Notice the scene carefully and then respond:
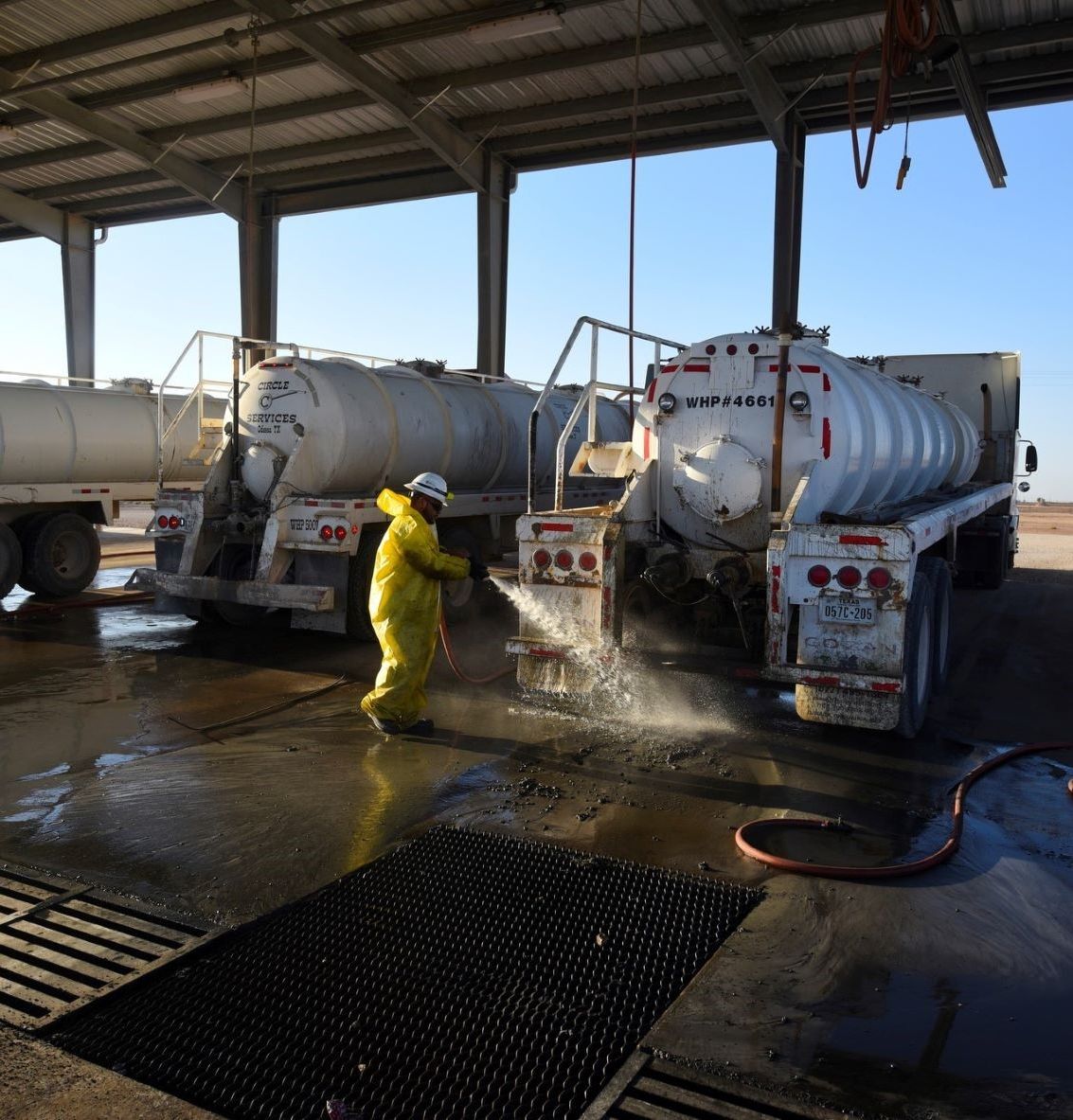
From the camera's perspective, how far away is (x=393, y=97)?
1722 cm

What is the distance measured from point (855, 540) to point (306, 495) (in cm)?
607

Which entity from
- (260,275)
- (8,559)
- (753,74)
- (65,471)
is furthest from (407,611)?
(260,275)

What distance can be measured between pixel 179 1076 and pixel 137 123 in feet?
68.5

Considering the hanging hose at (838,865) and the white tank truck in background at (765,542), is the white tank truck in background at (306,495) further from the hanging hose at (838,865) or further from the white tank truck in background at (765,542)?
the hanging hose at (838,865)

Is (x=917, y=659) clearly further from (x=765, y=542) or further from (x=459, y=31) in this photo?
(x=459, y=31)

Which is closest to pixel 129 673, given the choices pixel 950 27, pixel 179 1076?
pixel 179 1076

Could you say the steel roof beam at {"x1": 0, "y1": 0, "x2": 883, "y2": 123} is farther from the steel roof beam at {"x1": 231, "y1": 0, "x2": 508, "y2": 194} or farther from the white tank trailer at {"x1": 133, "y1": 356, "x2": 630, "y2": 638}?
the white tank trailer at {"x1": 133, "y1": 356, "x2": 630, "y2": 638}

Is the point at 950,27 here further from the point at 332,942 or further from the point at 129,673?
the point at 332,942

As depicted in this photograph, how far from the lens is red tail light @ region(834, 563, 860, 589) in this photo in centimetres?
644

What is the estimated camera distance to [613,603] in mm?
7129

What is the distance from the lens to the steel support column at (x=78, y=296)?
25297mm

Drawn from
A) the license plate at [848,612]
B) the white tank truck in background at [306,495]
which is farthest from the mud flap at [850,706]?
the white tank truck in background at [306,495]

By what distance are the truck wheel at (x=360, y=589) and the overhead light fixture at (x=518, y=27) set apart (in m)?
8.32

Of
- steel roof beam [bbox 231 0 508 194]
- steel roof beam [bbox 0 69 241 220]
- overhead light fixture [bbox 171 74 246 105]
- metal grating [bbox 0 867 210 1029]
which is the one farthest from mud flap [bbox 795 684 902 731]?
steel roof beam [bbox 0 69 241 220]
